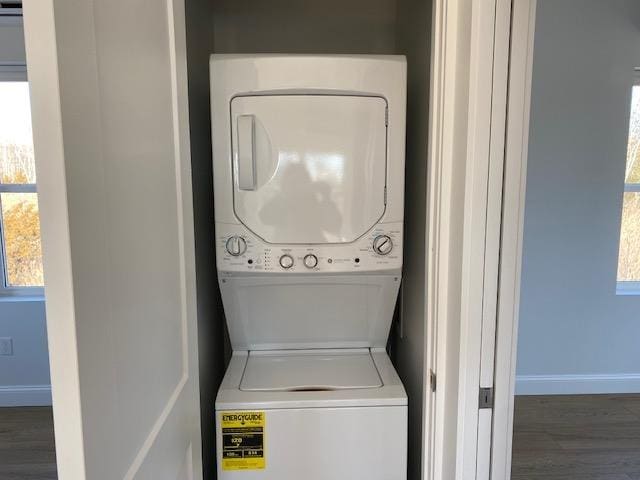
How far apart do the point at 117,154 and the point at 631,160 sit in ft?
10.6

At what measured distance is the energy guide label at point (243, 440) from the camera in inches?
53.7

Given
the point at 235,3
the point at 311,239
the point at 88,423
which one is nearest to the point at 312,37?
the point at 235,3

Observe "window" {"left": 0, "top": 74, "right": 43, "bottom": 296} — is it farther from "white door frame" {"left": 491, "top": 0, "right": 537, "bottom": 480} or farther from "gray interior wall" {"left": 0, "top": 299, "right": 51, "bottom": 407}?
"white door frame" {"left": 491, "top": 0, "right": 537, "bottom": 480}

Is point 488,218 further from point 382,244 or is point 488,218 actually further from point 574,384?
point 574,384

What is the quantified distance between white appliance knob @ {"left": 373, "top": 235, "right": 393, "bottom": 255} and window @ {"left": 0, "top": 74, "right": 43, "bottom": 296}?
218cm

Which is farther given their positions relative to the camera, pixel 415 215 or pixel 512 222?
pixel 415 215

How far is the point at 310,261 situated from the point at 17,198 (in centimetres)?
225

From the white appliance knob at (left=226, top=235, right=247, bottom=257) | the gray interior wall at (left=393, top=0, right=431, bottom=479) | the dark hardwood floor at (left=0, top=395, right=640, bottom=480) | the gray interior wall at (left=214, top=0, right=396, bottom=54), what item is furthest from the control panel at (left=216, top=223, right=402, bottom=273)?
the dark hardwood floor at (left=0, top=395, right=640, bottom=480)

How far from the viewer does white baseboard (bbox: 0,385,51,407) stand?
280 cm

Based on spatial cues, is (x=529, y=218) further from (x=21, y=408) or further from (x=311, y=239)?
(x=21, y=408)

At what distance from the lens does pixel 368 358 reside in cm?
166

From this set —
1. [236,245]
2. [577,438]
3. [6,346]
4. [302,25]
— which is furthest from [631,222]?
[6,346]

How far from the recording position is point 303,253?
1462 millimetres

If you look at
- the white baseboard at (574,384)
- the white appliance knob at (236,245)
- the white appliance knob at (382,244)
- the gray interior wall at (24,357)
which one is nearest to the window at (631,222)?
the white baseboard at (574,384)
